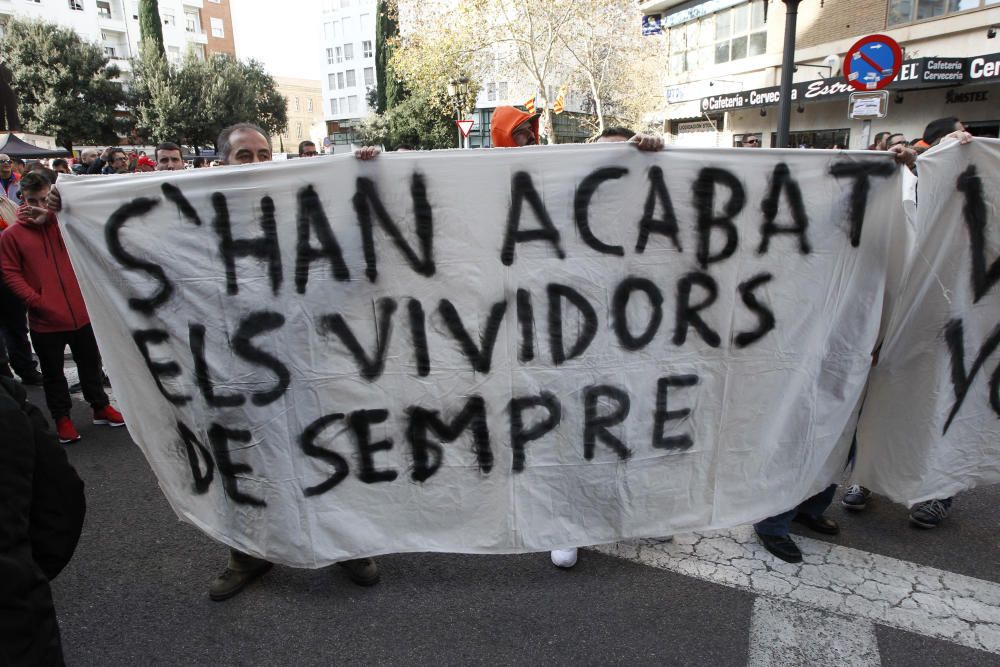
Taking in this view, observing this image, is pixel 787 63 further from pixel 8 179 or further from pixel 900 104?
pixel 900 104

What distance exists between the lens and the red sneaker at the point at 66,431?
4586 millimetres

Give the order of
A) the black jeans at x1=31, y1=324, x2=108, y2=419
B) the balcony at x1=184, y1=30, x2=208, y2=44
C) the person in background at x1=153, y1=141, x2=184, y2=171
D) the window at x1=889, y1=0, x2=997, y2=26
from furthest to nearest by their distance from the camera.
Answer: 1. the balcony at x1=184, y1=30, x2=208, y2=44
2. the window at x1=889, y1=0, x2=997, y2=26
3. the person in background at x1=153, y1=141, x2=184, y2=171
4. the black jeans at x1=31, y1=324, x2=108, y2=419

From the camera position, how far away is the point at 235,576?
9.14ft

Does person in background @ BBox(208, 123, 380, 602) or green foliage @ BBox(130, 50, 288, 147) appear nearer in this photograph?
person in background @ BBox(208, 123, 380, 602)

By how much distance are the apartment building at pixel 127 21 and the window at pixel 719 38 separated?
2983 centimetres

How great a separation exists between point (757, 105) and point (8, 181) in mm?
19386

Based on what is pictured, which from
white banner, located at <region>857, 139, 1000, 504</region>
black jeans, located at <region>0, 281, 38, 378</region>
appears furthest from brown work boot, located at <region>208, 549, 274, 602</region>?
black jeans, located at <region>0, 281, 38, 378</region>

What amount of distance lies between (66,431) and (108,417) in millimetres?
338

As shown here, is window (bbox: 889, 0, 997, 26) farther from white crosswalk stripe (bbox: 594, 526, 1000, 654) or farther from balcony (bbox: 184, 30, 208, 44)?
balcony (bbox: 184, 30, 208, 44)

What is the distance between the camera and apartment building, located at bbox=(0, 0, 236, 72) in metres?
45.5

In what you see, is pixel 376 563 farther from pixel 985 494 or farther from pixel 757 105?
pixel 757 105

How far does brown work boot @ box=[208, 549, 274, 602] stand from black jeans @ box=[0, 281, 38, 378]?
432 cm

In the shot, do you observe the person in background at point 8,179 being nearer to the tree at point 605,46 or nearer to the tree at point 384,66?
the tree at point 605,46

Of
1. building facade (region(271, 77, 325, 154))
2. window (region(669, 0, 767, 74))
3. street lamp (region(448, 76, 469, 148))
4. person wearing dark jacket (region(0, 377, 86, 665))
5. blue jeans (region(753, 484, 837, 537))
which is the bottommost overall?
blue jeans (region(753, 484, 837, 537))
